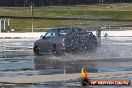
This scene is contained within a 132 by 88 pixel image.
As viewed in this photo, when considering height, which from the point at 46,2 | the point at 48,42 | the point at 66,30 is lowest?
the point at 46,2

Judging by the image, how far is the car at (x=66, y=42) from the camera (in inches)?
1037

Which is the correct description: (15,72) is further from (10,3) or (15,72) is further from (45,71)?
(10,3)

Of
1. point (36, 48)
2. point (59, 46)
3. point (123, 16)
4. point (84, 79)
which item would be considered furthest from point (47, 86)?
point (123, 16)

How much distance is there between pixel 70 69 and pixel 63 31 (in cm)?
913

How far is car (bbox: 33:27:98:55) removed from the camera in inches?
1037

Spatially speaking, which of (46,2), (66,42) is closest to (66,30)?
(66,42)

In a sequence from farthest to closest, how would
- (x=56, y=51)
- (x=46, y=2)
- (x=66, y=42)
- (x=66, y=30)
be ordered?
(x=46, y=2) → (x=66, y=30) → (x=56, y=51) → (x=66, y=42)

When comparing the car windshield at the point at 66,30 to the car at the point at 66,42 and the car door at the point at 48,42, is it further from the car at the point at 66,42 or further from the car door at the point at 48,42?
the car door at the point at 48,42

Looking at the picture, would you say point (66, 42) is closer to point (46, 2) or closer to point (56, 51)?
point (56, 51)

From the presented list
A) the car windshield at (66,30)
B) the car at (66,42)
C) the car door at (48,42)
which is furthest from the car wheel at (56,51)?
the car windshield at (66,30)

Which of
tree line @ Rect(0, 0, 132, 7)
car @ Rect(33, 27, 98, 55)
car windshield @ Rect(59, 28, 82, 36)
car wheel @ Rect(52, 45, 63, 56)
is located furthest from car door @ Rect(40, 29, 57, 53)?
tree line @ Rect(0, 0, 132, 7)

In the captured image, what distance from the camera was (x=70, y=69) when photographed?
1866 centimetres

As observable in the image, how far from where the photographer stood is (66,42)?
26266 millimetres

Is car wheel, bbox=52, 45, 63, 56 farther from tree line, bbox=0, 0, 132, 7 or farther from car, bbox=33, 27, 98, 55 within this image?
tree line, bbox=0, 0, 132, 7
